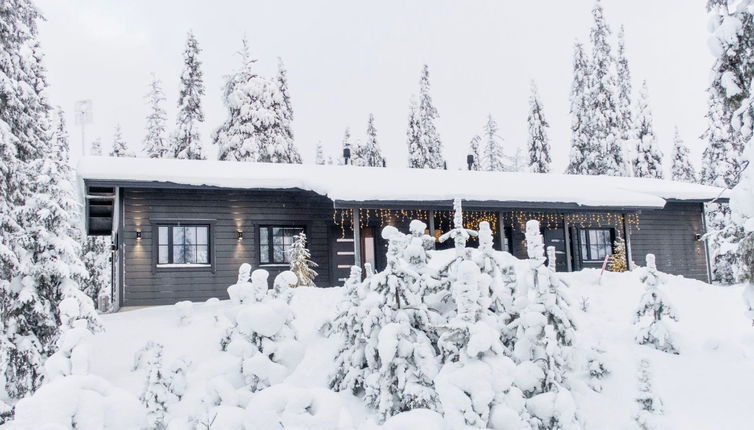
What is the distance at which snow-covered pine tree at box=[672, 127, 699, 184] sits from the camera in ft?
123

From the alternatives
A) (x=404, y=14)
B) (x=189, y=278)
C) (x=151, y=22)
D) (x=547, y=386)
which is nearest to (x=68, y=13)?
(x=151, y=22)

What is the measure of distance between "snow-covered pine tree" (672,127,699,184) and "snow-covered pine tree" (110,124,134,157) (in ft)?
104

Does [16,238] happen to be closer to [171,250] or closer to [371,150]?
[171,250]

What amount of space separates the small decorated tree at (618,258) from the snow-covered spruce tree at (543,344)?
31.3ft

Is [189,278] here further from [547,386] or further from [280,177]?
[547,386]

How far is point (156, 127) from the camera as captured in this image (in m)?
37.2

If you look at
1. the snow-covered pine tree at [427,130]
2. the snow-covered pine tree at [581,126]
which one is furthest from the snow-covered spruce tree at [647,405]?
the snow-covered pine tree at [427,130]

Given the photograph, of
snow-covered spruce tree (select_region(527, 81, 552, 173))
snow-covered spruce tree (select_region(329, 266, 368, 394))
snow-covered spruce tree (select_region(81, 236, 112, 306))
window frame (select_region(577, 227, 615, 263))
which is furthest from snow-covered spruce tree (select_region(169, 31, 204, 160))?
snow-covered spruce tree (select_region(329, 266, 368, 394))

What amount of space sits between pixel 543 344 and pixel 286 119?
27.7 metres

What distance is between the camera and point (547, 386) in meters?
9.36

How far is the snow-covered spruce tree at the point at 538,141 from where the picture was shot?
125ft

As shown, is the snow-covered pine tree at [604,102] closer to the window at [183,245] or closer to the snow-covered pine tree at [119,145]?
the window at [183,245]

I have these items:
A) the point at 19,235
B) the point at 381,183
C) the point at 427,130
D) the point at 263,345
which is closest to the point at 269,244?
the point at 381,183

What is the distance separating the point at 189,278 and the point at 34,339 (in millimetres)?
4173
